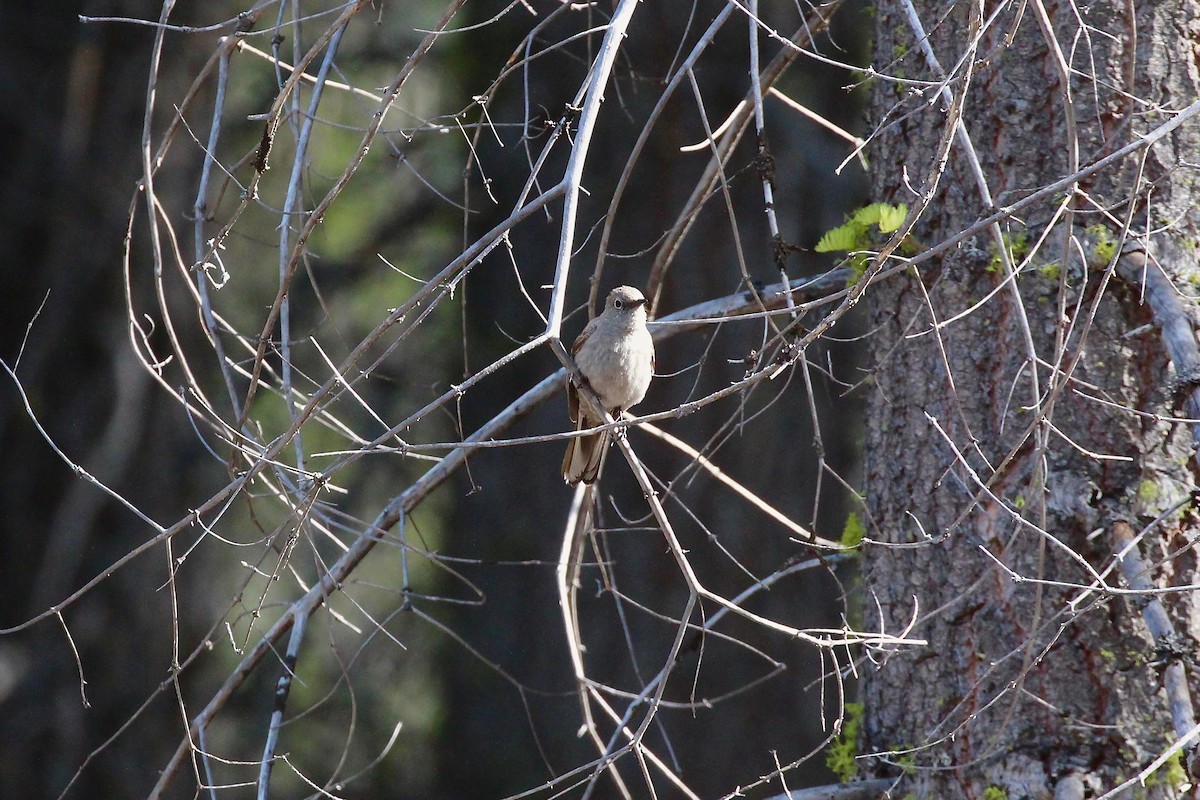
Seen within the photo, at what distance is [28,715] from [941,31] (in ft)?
18.4

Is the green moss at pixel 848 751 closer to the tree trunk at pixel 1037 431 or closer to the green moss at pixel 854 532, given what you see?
the tree trunk at pixel 1037 431

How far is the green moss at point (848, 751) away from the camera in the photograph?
Answer: 9.62 ft

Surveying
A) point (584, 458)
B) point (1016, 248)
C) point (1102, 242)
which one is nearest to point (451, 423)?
point (584, 458)

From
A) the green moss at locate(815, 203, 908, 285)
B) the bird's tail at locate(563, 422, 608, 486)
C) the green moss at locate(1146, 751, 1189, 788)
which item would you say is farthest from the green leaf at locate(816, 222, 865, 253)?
the green moss at locate(1146, 751, 1189, 788)

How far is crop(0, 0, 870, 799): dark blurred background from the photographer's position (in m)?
5.42

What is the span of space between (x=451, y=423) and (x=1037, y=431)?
3147mm

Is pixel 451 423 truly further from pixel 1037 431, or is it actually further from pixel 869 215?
pixel 1037 431

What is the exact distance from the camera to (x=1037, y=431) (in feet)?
8.45

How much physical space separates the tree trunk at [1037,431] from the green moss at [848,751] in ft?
0.19

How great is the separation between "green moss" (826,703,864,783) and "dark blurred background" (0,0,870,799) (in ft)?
6.40

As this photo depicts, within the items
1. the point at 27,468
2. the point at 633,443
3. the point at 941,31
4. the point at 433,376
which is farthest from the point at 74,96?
the point at 941,31

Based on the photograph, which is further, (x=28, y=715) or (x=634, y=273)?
(x=28, y=715)

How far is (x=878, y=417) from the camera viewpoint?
3.01 meters

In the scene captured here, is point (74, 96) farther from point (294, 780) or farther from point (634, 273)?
point (294, 780)
